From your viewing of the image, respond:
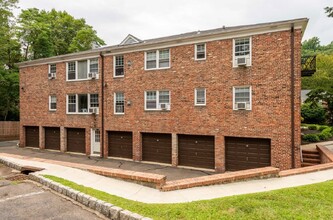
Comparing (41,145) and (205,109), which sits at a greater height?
(205,109)

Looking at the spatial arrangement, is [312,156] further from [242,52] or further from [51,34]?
[51,34]

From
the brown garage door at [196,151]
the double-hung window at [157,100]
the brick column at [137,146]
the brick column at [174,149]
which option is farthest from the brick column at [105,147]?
the brown garage door at [196,151]

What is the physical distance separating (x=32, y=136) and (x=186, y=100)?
16056mm

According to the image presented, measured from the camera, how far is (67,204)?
6.50 meters

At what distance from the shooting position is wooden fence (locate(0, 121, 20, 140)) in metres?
25.6

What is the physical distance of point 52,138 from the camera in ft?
65.6

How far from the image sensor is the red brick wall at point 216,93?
1142 cm

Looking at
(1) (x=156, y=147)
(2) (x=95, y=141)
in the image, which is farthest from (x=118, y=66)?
(1) (x=156, y=147)

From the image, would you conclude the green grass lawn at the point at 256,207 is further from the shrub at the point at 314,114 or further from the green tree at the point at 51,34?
the shrub at the point at 314,114

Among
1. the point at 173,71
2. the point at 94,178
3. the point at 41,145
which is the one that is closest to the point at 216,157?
the point at 173,71

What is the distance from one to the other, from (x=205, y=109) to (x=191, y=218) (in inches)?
354

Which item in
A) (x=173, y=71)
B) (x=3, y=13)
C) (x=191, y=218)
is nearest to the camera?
(x=191, y=218)

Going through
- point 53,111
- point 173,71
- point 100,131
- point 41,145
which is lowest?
point 41,145

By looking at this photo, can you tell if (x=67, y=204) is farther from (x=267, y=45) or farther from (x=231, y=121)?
(x=267, y=45)
